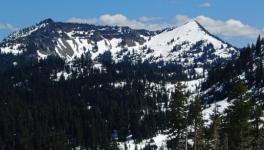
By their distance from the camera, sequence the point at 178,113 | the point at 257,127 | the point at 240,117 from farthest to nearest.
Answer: the point at 257,127 → the point at 240,117 → the point at 178,113

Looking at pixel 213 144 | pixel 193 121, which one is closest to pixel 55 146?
pixel 213 144

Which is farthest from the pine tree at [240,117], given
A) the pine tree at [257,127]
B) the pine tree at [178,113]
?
the pine tree at [178,113]

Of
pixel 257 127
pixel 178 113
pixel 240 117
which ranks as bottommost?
pixel 257 127

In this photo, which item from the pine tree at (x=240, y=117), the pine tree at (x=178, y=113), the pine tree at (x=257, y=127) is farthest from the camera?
the pine tree at (x=257, y=127)

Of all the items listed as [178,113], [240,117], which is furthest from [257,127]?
[178,113]

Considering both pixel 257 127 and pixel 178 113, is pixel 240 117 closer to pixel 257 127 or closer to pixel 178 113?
pixel 257 127

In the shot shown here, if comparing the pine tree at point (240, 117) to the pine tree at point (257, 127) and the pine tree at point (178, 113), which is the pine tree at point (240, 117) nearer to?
the pine tree at point (257, 127)

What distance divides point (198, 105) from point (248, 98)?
266 inches

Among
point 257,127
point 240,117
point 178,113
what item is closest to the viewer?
point 178,113

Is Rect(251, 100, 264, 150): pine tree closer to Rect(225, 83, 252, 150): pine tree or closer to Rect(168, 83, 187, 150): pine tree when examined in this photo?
Rect(225, 83, 252, 150): pine tree

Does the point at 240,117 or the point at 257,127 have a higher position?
the point at 240,117

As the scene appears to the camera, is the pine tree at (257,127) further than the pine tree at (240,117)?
Yes

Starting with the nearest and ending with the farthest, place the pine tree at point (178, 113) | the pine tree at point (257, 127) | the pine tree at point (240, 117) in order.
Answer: the pine tree at point (178, 113), the pine tree at point (240, 117), the pine tree at point (257, 127)

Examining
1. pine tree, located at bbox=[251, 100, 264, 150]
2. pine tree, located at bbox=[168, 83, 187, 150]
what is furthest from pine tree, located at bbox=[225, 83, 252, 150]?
pine tree, located at bbox=[168, 83, 187, 150]
